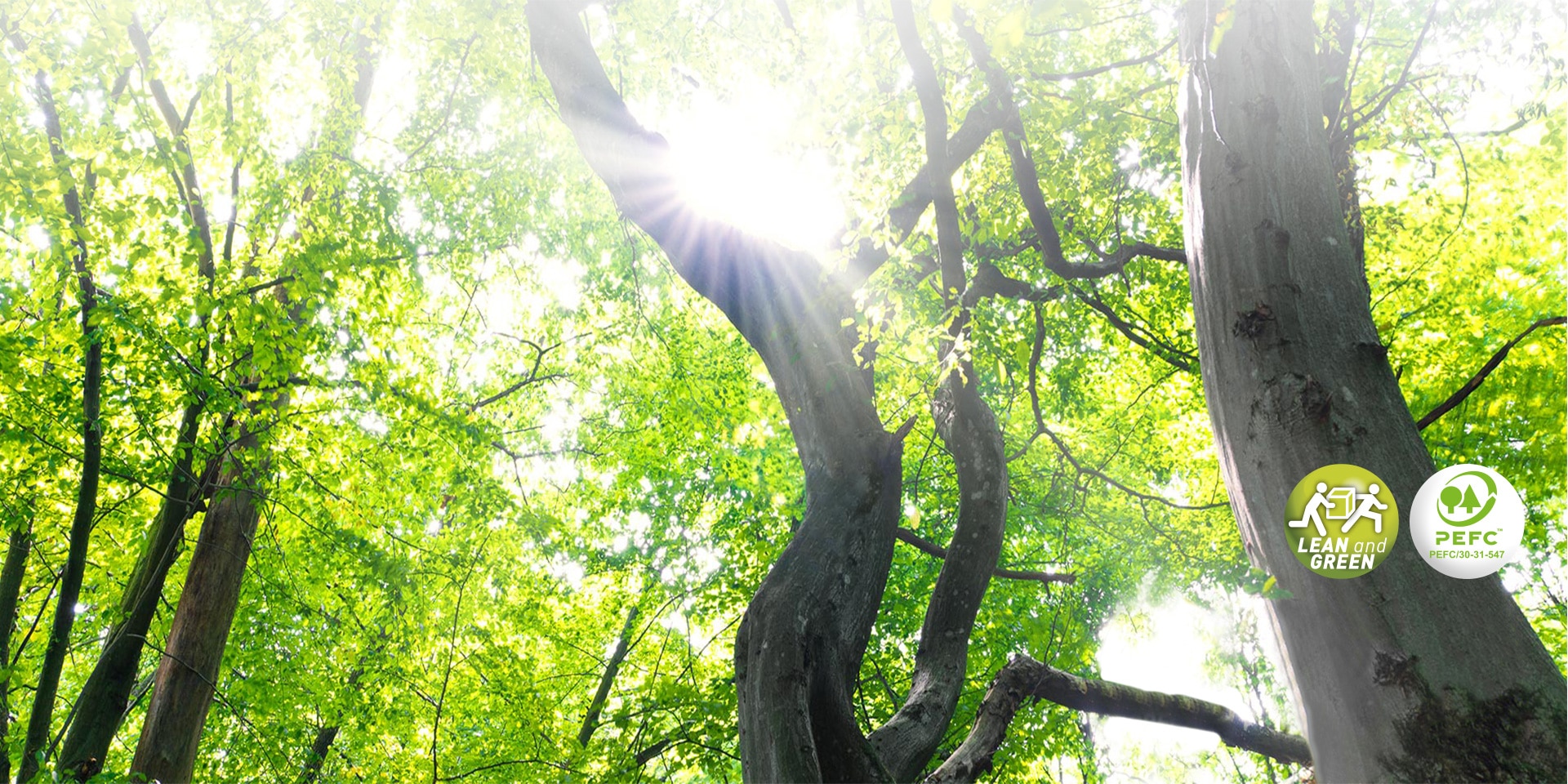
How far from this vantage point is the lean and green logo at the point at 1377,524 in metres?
1.61

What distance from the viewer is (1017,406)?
11883 mm

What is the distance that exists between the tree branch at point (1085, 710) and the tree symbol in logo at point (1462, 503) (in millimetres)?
Result: 2539

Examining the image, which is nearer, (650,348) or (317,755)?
(650,348)

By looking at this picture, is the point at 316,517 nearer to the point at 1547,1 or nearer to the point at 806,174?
the point at 806,174

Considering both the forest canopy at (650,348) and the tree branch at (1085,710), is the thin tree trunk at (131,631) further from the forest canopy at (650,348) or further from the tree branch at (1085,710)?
the tree branch at (1085,710)

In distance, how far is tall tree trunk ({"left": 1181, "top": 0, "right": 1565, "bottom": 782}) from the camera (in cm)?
147

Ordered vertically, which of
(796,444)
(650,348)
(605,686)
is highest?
(650,348)

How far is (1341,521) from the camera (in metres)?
1.66

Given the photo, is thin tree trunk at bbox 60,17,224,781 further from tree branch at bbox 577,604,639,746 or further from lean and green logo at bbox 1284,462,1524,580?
tree branch at bbox 577,604,639,746

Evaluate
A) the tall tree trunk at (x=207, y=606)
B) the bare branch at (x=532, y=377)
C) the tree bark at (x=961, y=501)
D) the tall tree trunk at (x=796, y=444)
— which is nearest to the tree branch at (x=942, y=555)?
the tree bark at (x=961, y=501)

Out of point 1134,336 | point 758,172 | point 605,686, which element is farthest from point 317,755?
point 1134,336

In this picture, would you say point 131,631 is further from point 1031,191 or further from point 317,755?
point 317,755

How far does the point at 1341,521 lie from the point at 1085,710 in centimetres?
364

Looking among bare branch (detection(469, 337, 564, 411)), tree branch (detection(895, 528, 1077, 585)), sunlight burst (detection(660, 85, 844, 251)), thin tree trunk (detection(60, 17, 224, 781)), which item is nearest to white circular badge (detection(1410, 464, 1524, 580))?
sunlight burst (detection(660, 85, 844, 251))
